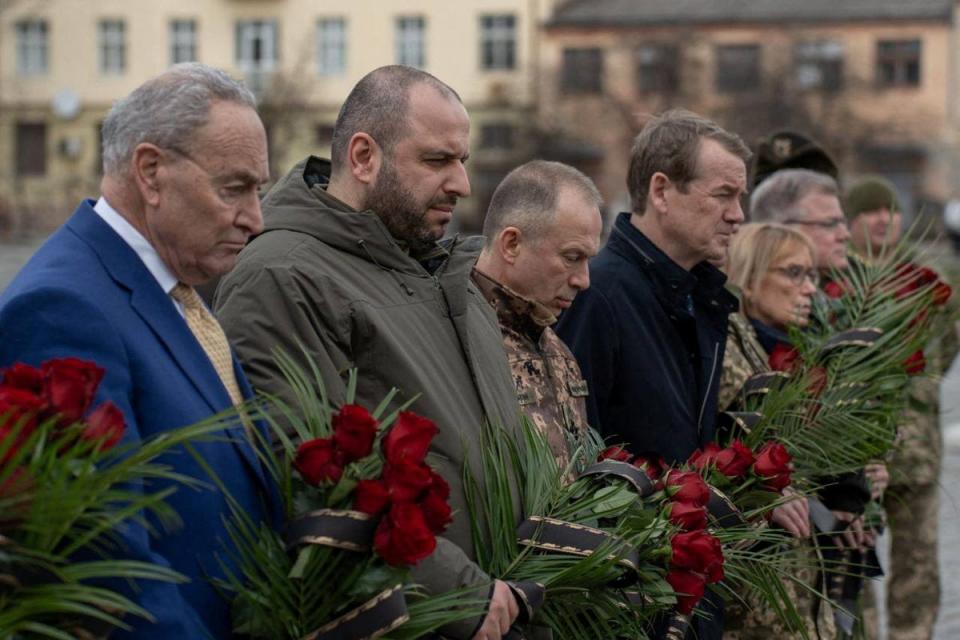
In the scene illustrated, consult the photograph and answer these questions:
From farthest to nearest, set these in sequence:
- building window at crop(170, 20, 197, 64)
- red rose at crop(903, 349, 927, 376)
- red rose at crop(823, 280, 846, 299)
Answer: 1. building window at crop(170, 20, 197, 64)
2. red rose at crop(823, 280, 846, 299)
3. red rose at crop(903, 349, 927, 376)

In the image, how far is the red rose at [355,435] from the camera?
3.07 metres

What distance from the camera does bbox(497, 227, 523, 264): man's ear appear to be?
4.50 metres

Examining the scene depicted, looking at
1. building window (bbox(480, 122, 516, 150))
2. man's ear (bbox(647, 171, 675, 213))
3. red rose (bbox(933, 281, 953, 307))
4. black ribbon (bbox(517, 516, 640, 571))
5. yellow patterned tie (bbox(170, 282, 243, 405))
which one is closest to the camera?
yellow patterned tie (bbox(170, 282, 243, 405))

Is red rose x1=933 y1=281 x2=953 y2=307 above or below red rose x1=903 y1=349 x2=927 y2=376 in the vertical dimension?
above

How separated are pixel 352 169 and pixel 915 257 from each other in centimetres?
330

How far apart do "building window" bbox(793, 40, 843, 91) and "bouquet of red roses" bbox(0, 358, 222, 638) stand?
45.5 m

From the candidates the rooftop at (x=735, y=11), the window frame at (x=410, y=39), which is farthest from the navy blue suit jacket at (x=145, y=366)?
the window frame at (x=410, y=39)

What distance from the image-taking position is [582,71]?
49.0 m

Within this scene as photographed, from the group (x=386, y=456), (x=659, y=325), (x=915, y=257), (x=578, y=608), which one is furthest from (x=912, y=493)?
(x=386, y=456)

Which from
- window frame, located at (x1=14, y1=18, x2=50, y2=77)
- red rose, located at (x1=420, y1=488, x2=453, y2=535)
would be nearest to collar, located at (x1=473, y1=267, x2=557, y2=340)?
red rose, located at (x1=420, y1=488, x2=453, y2=535)

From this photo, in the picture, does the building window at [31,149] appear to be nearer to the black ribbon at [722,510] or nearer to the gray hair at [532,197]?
the gray hair at [532,197]

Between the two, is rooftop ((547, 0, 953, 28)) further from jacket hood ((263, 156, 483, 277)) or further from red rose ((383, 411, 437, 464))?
red rose ((383, 411, 437, 464))

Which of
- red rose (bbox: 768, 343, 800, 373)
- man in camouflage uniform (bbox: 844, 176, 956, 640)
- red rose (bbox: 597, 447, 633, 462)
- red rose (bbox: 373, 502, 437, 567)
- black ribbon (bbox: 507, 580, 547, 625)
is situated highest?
red rose (bbox: 768, 343, 800, 373)

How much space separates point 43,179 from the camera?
164 ft
